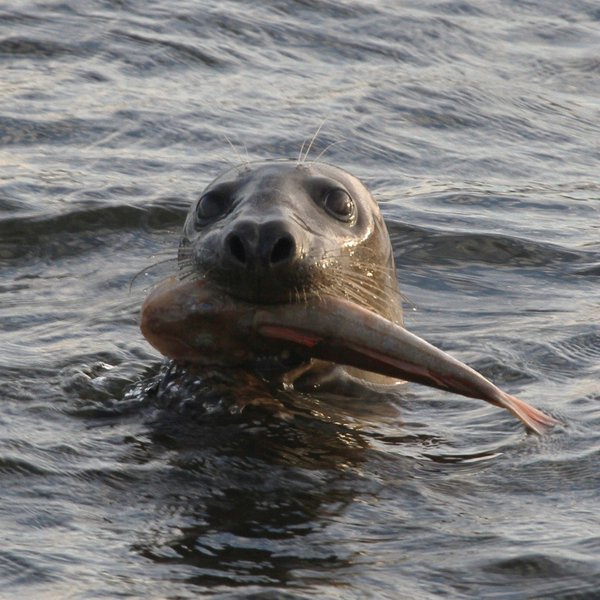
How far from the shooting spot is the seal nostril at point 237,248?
4855 millimetres

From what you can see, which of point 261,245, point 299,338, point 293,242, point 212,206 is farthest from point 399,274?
point 261,245

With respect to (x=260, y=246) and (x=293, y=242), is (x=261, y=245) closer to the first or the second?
(x=260, y=246)

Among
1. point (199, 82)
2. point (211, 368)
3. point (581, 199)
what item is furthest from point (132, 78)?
point (211, 368)

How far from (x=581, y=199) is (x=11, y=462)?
4.80 metres

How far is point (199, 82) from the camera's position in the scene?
34.6ft

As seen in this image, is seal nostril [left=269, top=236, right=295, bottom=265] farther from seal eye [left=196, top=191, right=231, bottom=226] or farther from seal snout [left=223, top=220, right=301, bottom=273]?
seal eye [left=196, top=191, right=231, bottom=226]

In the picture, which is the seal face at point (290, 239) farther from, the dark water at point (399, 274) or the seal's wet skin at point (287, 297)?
the dark water at point (399, 274)

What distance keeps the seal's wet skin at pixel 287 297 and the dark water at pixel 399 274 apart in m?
0.25

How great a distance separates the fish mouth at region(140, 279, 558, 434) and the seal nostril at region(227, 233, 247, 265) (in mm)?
224

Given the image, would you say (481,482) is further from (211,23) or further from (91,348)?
(211,23)

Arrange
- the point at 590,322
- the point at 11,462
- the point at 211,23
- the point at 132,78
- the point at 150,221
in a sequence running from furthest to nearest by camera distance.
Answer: the point at 211,23 → the point at 132,78 → the point at 150,221 → the point at 590,322 → the point at 11,462

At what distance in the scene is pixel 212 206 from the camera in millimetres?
5715

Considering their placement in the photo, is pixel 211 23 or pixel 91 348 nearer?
pixel 91 348

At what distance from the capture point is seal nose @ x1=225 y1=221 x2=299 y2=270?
15.8ft
